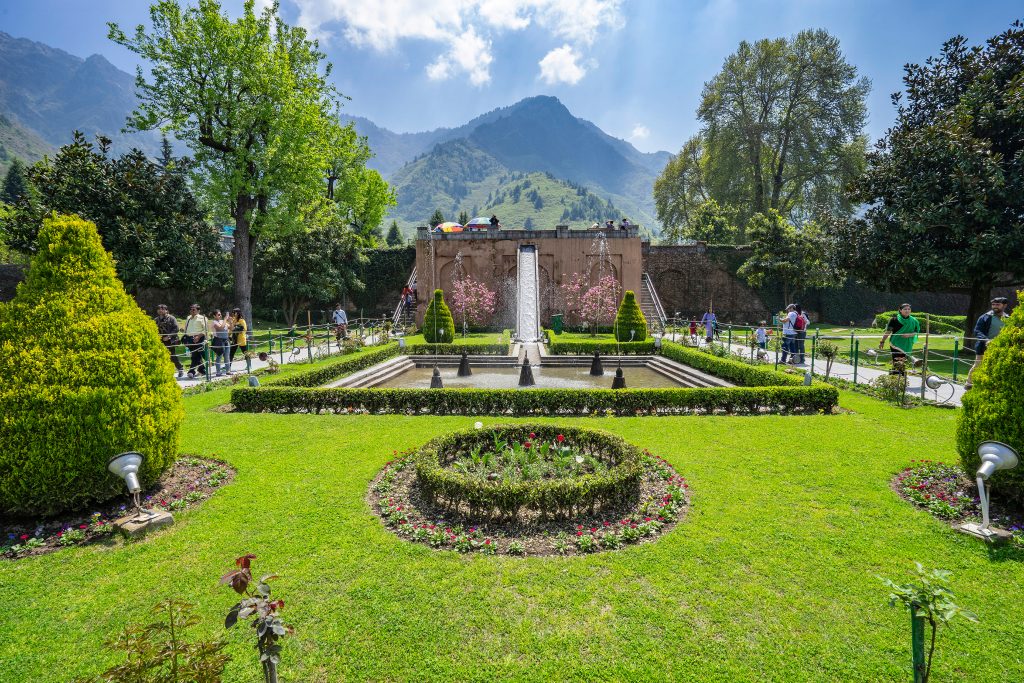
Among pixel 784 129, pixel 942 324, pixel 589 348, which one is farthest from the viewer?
pixel 784 129

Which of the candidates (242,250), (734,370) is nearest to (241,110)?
(242,250)

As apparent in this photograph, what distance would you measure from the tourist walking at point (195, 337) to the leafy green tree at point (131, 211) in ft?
19.5

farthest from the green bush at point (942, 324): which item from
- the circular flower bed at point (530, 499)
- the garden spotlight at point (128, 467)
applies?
the garden spotlight at point (128, 467)

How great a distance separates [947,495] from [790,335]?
950 centimetres

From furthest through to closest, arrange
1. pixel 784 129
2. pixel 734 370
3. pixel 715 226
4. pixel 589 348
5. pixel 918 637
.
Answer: pixel 715 226 < pixel 784 129 < pixel 589 348 < pixel 734 370 < pixel 918 637

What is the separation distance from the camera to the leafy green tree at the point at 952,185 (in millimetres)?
13102

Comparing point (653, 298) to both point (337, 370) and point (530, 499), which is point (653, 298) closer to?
point (337, 370)

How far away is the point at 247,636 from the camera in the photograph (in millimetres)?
3129

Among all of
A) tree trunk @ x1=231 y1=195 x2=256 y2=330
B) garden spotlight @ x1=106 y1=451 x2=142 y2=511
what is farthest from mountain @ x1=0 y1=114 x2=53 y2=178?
garden spotlight @ x1=106 y1=451 x2=142 y2=511

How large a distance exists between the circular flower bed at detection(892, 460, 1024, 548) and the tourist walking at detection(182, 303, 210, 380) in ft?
45.0

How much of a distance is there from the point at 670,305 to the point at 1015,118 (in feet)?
65.6

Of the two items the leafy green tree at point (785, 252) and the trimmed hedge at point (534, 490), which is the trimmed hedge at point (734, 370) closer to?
the trimmed hedge at point (534, 490)

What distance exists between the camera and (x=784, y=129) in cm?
3238

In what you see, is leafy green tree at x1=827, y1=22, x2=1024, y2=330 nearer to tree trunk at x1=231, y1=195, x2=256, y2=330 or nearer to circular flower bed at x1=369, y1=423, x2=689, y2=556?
circular flower bed at x1=369, y1=423, x2=689, y2=556
